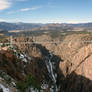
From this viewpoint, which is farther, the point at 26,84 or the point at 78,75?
the point at 78,75

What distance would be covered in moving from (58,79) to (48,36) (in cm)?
8537

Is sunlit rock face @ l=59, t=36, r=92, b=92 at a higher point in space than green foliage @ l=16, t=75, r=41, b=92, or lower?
lower

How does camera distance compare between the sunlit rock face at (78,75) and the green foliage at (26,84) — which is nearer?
the green foliage at (26,84)

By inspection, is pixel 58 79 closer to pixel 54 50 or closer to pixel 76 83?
pixel 76 83

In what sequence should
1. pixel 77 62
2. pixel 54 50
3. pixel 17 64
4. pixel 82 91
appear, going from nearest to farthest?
1. pixel 17 64
2. pixel 82 91
3. pixel 77 62
4. pixel 54 50

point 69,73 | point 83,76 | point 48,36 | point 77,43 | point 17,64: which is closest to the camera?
point 17,64

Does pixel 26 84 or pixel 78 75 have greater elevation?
pixel 26 84

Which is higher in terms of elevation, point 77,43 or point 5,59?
point 5,59

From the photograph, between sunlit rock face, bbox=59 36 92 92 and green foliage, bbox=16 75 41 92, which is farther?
sunlit rock face, bbox=59 36 92 92

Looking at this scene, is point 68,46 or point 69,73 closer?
point 69,73

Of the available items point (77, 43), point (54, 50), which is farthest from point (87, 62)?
point (54, 50)

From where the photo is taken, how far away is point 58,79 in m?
68.9

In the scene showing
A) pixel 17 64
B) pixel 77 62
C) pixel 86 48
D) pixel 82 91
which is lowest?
pixel 82 91

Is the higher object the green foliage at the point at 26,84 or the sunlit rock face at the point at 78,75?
the green foliage at the point at 26,84
